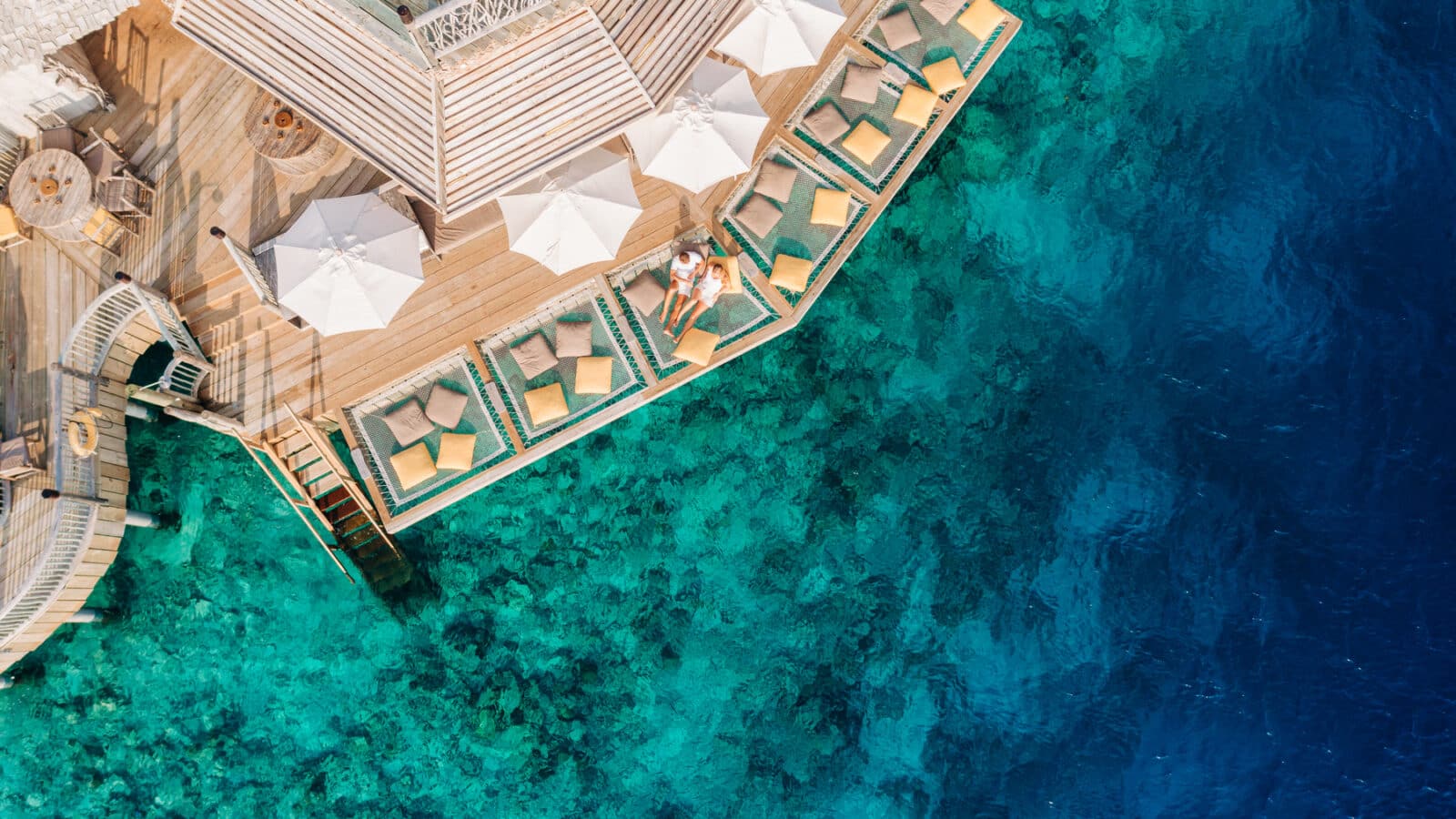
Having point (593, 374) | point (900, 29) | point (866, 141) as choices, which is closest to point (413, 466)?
point (593, 374)

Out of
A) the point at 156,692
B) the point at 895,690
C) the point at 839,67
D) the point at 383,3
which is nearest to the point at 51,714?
the point at 156,692

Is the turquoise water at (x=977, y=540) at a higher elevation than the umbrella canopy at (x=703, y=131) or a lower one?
lower

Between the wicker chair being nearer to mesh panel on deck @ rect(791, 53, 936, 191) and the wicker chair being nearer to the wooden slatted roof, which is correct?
the wooden slatted roof

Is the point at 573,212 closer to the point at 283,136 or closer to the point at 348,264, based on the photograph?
the point at 348,264

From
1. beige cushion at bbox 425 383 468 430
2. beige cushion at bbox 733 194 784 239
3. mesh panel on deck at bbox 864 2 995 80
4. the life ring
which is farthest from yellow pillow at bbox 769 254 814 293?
the life ring

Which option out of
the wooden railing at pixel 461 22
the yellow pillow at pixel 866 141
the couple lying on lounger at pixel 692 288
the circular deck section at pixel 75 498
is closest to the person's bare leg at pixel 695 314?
the couple lying on lounger at pixel 692 288

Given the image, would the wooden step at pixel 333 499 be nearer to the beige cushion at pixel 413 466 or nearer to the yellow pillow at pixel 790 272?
the beige cushion at pixel 413 466
